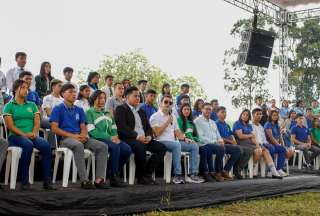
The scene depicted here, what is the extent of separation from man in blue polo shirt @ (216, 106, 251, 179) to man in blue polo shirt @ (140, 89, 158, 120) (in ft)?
3.99

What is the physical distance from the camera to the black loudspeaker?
457 inches

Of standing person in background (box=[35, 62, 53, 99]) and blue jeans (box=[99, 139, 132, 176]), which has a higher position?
standing person in background (box=[35, 62, 53, 99])

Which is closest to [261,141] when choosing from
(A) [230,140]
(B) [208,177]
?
(A) [230,140]

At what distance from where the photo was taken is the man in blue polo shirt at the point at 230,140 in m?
6.76

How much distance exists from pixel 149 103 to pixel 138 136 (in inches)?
38.5

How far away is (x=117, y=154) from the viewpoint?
4871mm

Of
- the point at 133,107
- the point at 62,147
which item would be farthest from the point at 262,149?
the point at 62,147

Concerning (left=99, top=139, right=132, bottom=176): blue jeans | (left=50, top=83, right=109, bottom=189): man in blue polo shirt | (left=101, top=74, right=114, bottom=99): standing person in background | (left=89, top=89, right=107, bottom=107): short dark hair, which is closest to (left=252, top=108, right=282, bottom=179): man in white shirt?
(left=101, top=74, right=114, bottom=99): standing person in background

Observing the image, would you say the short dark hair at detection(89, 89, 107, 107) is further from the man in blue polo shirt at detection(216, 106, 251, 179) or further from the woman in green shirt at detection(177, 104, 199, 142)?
the man in blue polo shirt at detection(216, 106, 251, 179)

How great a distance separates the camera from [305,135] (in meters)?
8.81

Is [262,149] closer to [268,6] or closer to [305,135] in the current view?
[305,135]

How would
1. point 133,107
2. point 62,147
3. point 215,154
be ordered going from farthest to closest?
point 215,154
point 133,107
point 62,147

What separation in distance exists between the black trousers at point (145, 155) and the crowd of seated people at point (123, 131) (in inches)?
0.4

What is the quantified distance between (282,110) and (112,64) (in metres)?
16.9
